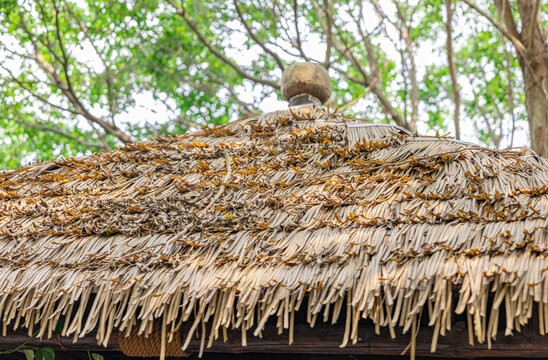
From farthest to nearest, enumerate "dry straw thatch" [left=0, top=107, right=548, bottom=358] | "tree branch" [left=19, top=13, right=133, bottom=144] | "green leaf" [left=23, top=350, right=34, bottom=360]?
"tree branch" [left=19, top=13, right=133, bottom=144] → "green leaf" [left=23, top=350, right=34, bottom=360] → "dry straw thatch" [left=0, top=107, right=548, bottom=358]

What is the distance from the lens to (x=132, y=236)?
2139mm

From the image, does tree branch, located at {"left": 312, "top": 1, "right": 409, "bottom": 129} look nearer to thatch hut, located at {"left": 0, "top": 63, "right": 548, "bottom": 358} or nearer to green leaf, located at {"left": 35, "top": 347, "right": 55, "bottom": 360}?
thatch hut, located at {"left": 0, "top": 63, "right": 548, "bottom": 358}

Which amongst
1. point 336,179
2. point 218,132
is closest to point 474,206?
point 336,179

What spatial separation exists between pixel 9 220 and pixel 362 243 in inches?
64.0

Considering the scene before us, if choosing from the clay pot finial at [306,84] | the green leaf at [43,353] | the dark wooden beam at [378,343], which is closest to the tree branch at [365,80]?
the clay pot finial at [306,84]

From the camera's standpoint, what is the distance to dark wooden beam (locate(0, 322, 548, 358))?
165 centimetres

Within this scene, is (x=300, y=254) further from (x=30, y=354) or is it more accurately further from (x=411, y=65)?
(x=411, y=65)

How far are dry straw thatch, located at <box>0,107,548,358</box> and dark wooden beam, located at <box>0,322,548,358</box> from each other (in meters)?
0.09

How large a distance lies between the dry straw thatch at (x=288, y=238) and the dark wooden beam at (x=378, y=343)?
3.5 inches

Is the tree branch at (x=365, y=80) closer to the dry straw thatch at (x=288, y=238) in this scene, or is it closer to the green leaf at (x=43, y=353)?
the dry straw thatch at (x=288, y=238)

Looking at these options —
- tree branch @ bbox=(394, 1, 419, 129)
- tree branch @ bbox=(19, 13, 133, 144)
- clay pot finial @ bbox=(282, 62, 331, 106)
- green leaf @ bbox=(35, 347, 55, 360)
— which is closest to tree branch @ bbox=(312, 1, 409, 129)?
tree branch @ bbox=(394, 1, 419, 129)

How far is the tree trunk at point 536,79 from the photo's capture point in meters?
4.94

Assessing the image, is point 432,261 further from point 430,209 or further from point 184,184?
point 184,184

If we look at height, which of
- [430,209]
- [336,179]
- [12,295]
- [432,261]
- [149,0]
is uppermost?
[149,0]
